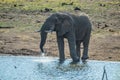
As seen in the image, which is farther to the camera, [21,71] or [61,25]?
[61,25]

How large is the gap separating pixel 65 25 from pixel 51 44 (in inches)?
168

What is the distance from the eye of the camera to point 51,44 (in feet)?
52.9

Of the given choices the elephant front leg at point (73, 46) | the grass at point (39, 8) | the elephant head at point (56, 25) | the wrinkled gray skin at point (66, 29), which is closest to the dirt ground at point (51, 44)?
the grass at point (39, 8)

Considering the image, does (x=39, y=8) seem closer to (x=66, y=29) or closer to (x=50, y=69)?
(x=66, y=29)

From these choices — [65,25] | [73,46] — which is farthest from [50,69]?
[65,25]

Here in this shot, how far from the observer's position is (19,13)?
23.0 meters

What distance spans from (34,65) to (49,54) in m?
3.38

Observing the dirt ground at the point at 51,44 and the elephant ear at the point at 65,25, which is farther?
the dirt ground at the point at 51,44

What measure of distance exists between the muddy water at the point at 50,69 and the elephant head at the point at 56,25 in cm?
63

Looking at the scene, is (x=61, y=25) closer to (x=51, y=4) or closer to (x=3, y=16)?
(x=3, y=16)

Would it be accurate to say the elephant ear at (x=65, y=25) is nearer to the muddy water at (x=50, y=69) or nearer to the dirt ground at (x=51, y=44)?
the muddy water at (x=50, y=69)

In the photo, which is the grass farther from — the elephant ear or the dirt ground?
the elephant ear

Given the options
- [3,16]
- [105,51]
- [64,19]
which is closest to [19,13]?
[3,16]

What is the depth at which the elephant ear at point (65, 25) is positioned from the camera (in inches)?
463
